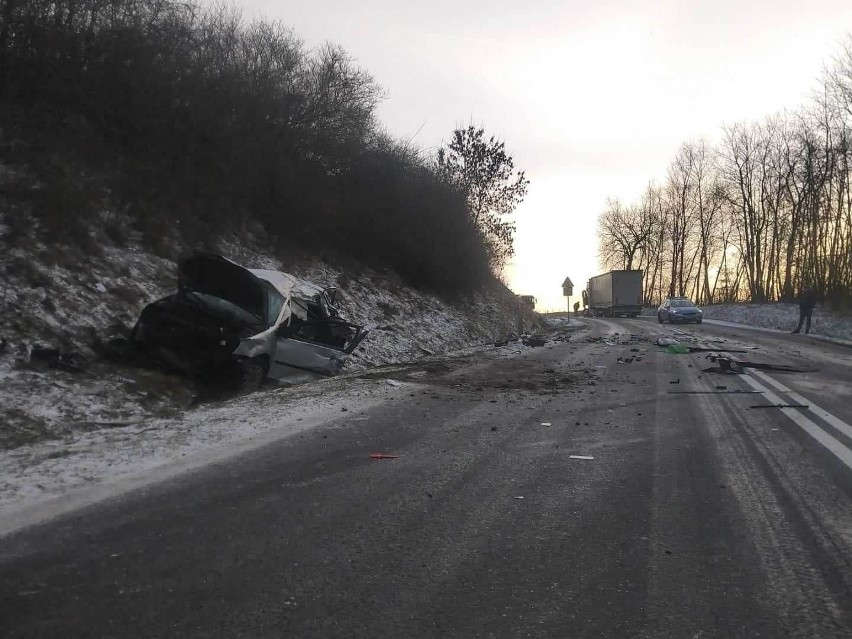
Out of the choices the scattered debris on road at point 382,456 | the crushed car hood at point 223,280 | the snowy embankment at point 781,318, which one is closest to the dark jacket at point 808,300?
the snowy embankment at point 781,318

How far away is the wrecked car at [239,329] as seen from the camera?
334 inches

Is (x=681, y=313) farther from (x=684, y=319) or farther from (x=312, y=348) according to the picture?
(x=312, y=348)

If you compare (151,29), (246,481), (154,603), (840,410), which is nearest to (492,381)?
(840,410)

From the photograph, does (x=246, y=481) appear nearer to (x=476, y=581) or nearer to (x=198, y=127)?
(x=476, y=581)

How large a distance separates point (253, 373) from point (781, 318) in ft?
102

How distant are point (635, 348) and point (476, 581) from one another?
52.9 ft

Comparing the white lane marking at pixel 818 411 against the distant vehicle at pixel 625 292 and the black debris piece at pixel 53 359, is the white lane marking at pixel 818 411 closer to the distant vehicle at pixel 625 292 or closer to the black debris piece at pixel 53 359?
the black debris piece at pixel 53 359

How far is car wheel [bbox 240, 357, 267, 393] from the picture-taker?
8.97 metres

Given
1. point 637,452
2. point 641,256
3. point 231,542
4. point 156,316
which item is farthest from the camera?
point 641,256

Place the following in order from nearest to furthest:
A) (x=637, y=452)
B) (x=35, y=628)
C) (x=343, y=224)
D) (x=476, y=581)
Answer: (x=35, y=628), (x=476, y=581), (x=637, y=452), (x=343, y=224)

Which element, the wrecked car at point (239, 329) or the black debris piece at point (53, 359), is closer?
the black debris piece at point (53, 359)

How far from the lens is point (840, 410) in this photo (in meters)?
7.85

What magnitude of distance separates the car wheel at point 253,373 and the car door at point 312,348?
19 centimetres

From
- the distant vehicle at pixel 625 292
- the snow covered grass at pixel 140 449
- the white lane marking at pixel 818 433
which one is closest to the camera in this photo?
the snow covered grass at pixel 140 449
